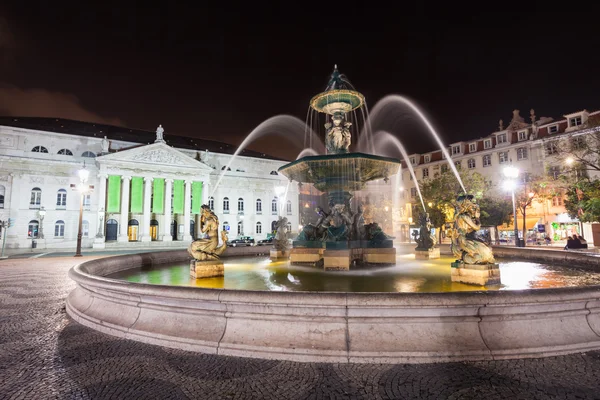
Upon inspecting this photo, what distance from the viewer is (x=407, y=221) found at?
5119cm

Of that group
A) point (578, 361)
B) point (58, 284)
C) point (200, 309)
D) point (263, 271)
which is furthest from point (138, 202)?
point (578, 361)

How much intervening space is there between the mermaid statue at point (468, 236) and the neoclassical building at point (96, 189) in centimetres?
3513

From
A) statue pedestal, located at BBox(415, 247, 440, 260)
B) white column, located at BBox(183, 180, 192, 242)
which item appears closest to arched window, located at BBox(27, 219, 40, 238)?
white column, located at BBox(183, 180, 192, 242)

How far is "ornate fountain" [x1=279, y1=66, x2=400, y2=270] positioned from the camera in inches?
378

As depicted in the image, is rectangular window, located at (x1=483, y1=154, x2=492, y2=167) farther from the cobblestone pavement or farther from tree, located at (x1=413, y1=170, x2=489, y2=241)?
the cobblestone pavement

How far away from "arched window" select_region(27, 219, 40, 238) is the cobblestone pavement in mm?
51026

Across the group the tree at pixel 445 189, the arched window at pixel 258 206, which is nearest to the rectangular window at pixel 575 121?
the tree at pixel 445 189

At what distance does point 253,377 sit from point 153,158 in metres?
51.5

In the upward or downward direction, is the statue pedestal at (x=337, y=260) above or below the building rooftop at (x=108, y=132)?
below

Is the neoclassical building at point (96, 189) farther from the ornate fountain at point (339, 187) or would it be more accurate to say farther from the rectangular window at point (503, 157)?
the rectangular window at point (503, 157)

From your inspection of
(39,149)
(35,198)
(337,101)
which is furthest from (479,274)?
(39,149)

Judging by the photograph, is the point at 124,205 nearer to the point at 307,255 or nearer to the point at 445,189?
the point at 445,189

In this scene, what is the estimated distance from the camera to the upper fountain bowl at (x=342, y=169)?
9.77 meters

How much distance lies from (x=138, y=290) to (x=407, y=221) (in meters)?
50.4
